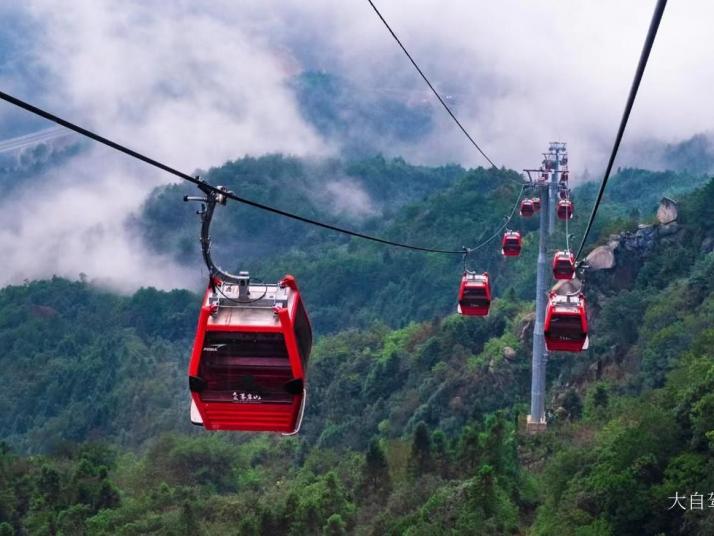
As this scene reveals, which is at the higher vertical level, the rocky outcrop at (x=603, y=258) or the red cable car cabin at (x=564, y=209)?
the rocky outcrop at (x=603, y=258)

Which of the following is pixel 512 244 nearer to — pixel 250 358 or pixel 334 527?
pixel 334 527

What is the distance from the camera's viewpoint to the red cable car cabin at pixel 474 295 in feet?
103

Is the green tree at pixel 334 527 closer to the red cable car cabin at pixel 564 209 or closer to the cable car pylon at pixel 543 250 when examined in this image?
the cable car pylon at pixel 543 250

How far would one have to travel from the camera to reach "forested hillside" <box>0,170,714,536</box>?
98.5ft

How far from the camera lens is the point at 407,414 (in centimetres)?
5994

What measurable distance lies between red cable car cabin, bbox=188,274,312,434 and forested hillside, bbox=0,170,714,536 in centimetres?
1509

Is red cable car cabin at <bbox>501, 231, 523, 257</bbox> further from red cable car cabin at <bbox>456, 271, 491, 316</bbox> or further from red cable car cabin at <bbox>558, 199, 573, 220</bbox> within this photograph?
red cable car cabin at <bbox>456, 271, 491, 316</bbox>

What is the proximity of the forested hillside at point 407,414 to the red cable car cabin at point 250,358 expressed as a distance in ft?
49.5

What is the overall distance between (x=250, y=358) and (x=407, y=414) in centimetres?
4837

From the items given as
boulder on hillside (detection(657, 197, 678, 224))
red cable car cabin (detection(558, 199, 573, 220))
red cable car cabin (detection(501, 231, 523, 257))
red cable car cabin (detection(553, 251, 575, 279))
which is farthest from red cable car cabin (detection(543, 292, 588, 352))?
boulder on hillside (detection(657, 197, 678, 224))

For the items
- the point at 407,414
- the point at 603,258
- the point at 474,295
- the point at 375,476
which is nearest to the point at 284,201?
the point at 407,414

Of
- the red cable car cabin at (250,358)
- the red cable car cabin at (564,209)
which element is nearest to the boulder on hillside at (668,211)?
the red cable car cabin at (564,209)

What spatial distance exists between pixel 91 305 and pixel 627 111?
346ft

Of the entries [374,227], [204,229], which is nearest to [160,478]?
[204,229]
